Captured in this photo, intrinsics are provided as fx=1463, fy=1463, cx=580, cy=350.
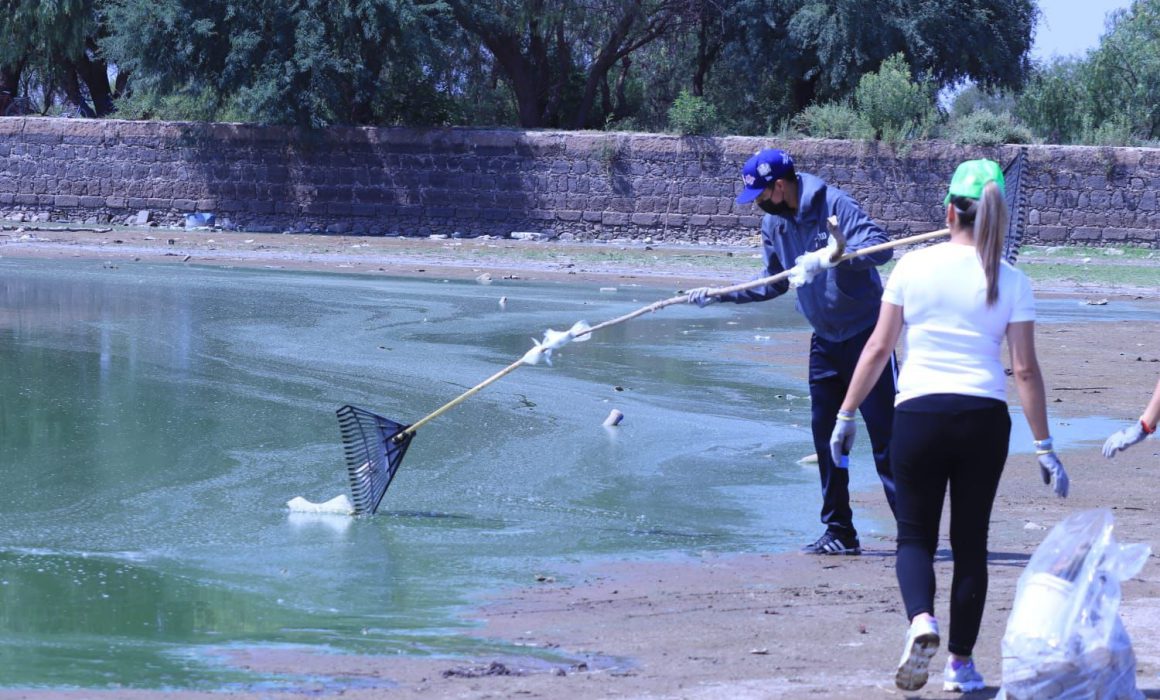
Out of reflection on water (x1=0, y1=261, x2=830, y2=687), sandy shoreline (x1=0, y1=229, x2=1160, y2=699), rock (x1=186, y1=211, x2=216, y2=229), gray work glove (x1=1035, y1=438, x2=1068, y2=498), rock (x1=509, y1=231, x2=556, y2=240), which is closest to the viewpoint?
sandy shoreline (x1=0, y1=229, x2=1160, y2=699)

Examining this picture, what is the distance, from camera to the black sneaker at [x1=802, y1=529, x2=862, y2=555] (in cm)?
639

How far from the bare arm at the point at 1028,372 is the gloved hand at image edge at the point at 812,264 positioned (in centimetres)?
148

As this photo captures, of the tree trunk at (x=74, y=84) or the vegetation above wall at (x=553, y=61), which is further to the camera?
the tree trunk at (x=74, y=84)

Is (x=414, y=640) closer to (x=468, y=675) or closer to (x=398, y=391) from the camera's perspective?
(x=468, y=675)

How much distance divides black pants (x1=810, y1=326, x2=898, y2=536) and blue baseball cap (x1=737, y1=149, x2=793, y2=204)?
2.33ft

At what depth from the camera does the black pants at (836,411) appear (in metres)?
6.27

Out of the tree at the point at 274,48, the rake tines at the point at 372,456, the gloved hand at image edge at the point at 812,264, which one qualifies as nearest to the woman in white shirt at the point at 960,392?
the gloved hand at image edge at the point at 812,264

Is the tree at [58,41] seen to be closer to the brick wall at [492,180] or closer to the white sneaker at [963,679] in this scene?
the brick wall at [492,180]

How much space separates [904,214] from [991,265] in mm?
22800

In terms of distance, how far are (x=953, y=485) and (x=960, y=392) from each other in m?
0.30

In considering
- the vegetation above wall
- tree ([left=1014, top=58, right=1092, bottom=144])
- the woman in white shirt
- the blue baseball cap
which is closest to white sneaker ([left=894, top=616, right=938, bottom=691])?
the woman in white shirt

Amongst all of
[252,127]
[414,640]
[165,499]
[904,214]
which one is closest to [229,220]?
[252,127]

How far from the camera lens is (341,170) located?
1146 inches

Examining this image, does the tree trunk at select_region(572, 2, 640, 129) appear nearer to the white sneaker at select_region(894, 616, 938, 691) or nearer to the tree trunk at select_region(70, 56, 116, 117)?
the tree trunk at select_region(70, 56, 116, 117)
